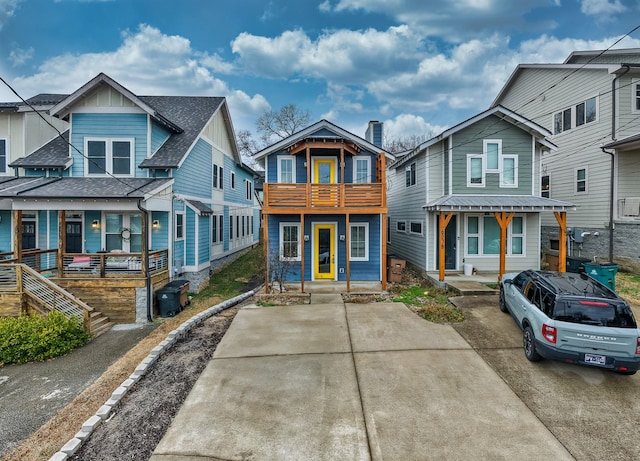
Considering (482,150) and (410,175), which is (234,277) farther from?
(482,150)

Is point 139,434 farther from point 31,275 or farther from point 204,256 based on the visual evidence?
point 204,256

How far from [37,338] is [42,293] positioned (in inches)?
115

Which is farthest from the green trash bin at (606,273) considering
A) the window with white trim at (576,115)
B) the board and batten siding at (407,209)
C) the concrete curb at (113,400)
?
the concrete curb at (113,400)

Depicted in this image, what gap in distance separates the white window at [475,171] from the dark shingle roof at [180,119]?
1206 cm

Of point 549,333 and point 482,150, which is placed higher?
point 482,150

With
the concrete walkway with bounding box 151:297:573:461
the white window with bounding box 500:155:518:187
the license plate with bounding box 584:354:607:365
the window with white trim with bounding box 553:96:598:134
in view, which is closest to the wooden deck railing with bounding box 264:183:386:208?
the concrete walkway with bounding box 151:297:573:461

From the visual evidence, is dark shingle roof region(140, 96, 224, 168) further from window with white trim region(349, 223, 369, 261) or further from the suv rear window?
the suv rear window

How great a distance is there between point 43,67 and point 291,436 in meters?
24.2

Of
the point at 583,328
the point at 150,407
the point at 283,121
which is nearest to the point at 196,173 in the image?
the point at 150,407

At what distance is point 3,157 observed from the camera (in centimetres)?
1318

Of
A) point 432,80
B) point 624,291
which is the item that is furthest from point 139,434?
point 432,80

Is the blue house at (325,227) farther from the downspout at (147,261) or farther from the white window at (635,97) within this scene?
the white window at (635,97)

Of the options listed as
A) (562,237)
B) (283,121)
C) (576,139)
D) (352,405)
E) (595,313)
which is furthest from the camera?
(283,121)

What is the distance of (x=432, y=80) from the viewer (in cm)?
2773
